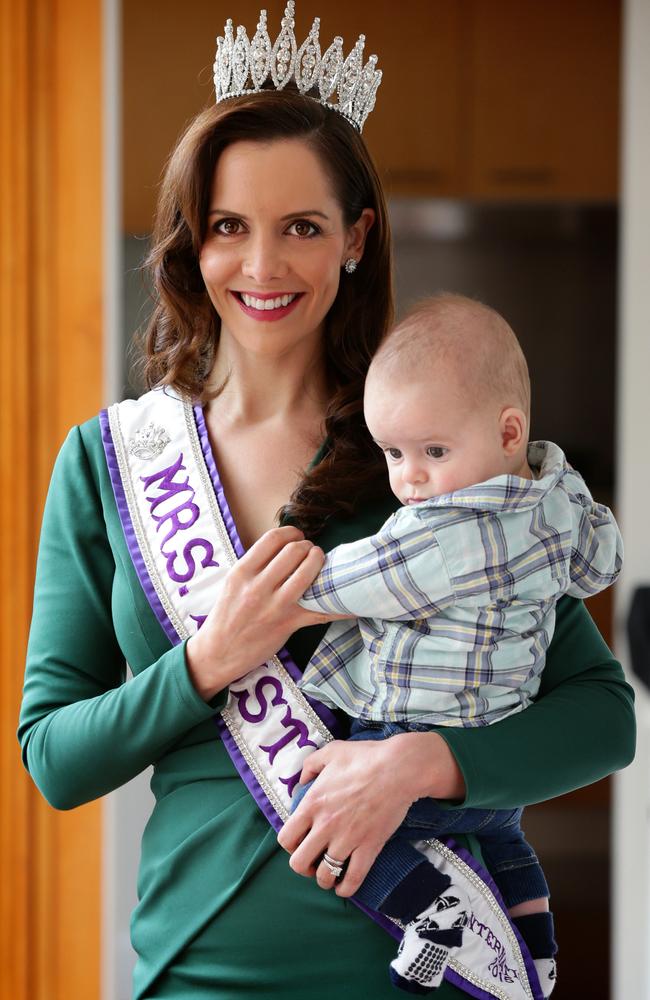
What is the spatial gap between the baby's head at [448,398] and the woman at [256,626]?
0.46 ft

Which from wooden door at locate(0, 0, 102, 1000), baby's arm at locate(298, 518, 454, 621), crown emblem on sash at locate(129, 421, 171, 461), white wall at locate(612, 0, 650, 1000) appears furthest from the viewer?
white wall at locate(612, 0, 650, 1000)

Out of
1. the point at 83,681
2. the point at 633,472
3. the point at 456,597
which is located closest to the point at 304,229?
the point at 456,597

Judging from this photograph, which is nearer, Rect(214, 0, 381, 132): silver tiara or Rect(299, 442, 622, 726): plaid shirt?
Rect(299, 442, 622, 726): plaid shirt

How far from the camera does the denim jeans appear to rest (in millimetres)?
1101

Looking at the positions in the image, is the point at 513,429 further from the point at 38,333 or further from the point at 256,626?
the point at 38,333

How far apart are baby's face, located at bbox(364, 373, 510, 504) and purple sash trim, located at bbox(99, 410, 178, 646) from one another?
0.30 meters

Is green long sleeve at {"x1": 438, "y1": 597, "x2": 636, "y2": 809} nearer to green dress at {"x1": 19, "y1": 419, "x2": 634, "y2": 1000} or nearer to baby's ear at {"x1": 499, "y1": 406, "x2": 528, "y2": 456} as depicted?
green dress at {"x1": 19, "y1": 419, "x2": 634, "y2": 1000}

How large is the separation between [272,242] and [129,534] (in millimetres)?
344

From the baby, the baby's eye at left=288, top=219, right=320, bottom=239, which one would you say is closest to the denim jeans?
the baby

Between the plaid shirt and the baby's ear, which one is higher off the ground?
the baby's ear

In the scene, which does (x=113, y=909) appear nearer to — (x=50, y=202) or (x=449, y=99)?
(x=50, y=202)

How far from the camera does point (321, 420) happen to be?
4.37 feet

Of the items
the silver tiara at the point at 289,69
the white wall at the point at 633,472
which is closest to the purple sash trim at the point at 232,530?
the silver tiara at the point at 289,69

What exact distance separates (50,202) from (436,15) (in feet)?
3.40
